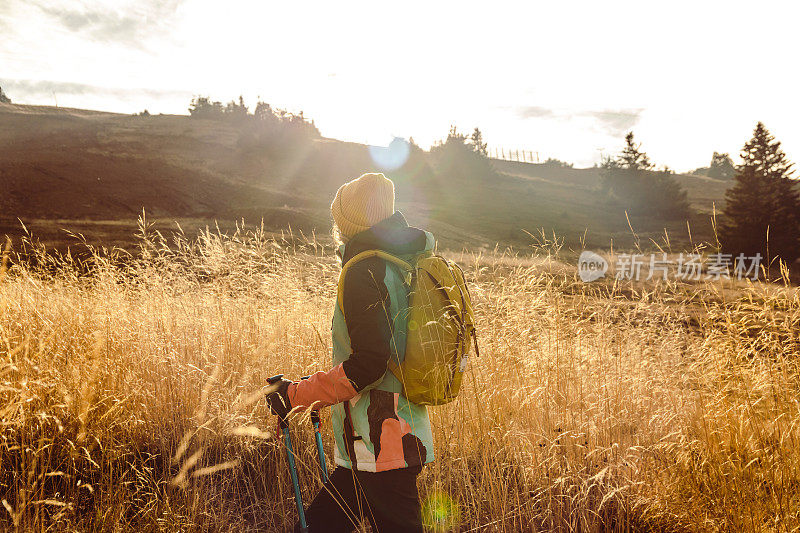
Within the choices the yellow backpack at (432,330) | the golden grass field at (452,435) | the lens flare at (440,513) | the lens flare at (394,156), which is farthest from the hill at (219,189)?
the yellow backpack at (432,330)

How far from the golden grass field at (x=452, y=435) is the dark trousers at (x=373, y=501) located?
494 millimetres

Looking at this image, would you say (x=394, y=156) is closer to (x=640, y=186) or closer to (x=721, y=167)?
(x=640, y=186)

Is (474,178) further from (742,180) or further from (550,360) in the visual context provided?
(550,360)

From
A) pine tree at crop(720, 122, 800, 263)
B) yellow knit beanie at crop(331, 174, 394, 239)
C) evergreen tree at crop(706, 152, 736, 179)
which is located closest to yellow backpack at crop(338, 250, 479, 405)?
yellow knit beanie at crop(331, 174, 394, 239)

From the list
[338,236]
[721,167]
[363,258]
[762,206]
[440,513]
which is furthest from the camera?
[721,167]

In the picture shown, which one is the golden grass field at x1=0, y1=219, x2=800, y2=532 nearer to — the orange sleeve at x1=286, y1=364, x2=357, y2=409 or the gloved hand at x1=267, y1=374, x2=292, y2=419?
the gloved hand at x1=267, y1=374, x2=292, y2=419

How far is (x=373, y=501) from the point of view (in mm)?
1978

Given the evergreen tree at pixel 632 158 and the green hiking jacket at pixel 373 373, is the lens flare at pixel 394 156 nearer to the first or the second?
the evergreen tree at pixel 632 158

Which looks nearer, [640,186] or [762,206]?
[762,206]

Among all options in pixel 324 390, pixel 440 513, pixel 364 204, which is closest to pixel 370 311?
pixel 324 390

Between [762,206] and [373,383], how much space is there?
32.3 meters

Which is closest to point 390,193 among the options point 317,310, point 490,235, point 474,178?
point 317,310

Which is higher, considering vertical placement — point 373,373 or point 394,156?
point 394,156

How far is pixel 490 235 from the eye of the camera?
127ft
